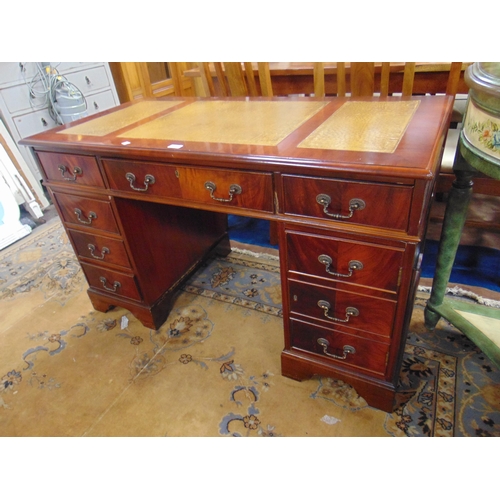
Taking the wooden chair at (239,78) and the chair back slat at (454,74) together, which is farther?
the wooden chair at (239,78)

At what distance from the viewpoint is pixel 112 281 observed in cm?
158

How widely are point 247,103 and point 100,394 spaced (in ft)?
3.98

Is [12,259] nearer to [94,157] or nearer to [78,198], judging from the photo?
[78,198]

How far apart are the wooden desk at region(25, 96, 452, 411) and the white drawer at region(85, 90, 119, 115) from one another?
5.95ft

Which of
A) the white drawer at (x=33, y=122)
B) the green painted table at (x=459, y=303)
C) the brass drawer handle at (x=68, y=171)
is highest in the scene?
the brass drawer handle at (x=68, y=171)

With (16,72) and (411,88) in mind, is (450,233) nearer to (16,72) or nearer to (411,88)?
(411,88)

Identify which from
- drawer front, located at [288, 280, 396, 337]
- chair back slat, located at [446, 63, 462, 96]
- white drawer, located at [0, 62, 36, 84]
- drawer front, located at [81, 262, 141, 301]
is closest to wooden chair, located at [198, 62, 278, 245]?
chair back slat, located at [446, 63, 462, 96]

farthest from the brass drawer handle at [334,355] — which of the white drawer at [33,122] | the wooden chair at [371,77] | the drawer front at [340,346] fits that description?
the white drawer at [33,122]

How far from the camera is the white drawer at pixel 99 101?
3.04 m

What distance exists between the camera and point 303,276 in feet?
3.54

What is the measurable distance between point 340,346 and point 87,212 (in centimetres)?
103

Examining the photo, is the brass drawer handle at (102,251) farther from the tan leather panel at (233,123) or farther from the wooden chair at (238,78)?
the wooden chair at (238,78)

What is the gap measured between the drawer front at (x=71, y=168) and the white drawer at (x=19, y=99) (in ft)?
4.97

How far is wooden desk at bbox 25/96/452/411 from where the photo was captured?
863mm
